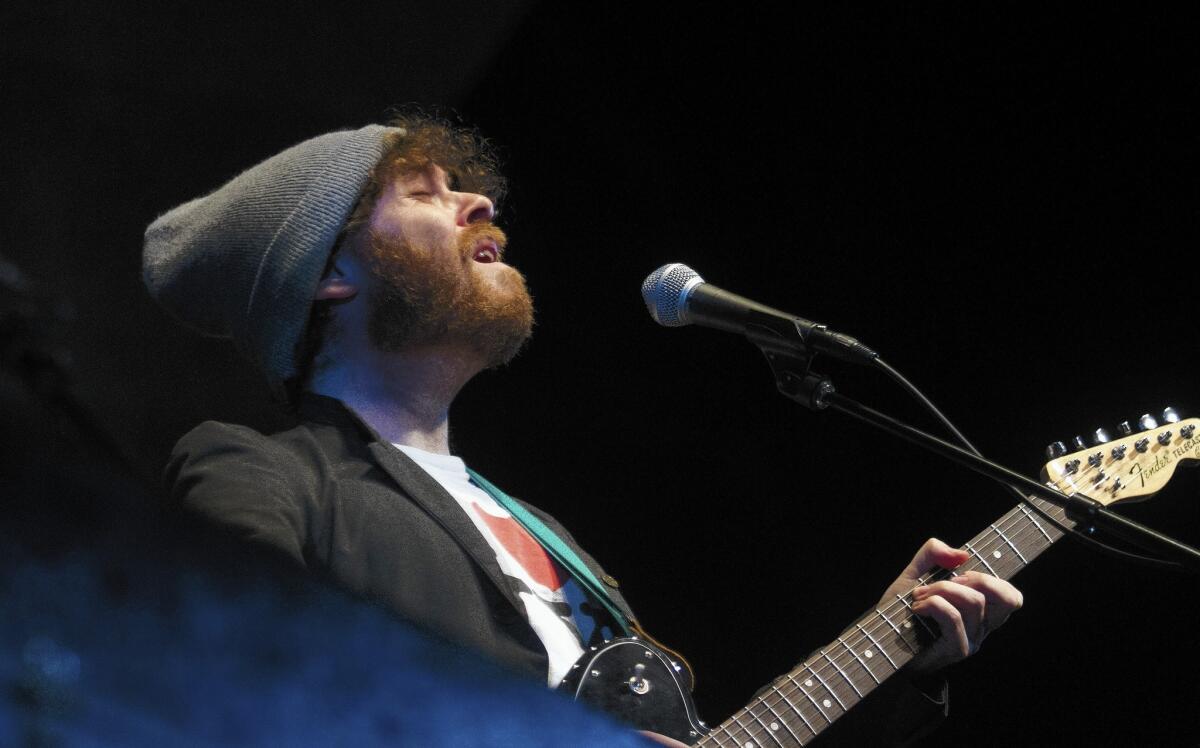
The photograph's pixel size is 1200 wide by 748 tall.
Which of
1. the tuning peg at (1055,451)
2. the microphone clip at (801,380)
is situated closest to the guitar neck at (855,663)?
the tuning peg at (1055,451)

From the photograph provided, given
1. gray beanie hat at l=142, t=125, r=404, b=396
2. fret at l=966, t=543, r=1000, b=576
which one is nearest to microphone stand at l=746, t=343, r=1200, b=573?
fret at l=966, t=543, r=1000, b=576

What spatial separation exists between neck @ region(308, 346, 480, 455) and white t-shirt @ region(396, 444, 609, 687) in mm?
59

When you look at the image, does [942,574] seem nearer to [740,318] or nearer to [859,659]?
[859,659]

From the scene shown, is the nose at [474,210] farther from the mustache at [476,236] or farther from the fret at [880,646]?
the fret at [880,646]

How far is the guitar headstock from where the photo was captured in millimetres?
1944

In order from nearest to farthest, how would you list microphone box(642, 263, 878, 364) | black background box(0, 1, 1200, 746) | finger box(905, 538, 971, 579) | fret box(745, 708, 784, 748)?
microphone box(642, 263, 878, 364)
fret box(745, 708, 784, 748)
finger box(905, 538, 971, 579)
black background box(0, 1, 1200, 746)

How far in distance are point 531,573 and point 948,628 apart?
2.10ft

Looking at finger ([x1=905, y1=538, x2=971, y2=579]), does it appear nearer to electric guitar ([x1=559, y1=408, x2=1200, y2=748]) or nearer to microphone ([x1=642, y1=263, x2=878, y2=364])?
electric guitar ([x1=559, y1=408, x2=1200, y2=748])

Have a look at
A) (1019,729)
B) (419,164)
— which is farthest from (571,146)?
(1019,729)

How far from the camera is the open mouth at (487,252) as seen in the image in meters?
2.10

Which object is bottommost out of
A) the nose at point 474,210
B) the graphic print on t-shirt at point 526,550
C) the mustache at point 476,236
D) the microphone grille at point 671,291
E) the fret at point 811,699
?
the graphic print on t-shirt at point 526,550

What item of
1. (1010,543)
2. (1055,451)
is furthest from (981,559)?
Result: (1055,451)

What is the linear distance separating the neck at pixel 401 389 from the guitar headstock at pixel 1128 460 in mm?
1068

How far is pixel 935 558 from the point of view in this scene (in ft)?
6.04
